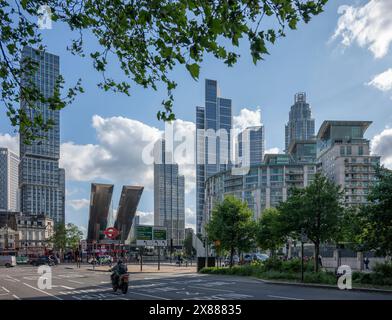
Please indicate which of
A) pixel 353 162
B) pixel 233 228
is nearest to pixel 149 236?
pixel 233 228

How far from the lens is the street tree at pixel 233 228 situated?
3903cm

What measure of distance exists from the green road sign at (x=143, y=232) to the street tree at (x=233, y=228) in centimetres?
1694

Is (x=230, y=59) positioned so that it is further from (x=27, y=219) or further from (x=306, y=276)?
(x=27, y=219)

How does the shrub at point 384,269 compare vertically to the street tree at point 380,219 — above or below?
A: below

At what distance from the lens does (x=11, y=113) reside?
10188 mm

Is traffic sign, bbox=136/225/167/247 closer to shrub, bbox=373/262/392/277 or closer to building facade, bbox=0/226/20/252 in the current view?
shrub, bbox=373/262/392/277

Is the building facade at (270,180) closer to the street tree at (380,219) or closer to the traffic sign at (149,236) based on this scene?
the traffic sign at (149,236)

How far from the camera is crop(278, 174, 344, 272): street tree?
1119 inches

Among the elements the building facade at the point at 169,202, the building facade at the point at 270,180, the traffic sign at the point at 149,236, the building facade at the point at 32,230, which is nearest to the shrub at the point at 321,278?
the traffic sign at the point at 149,236

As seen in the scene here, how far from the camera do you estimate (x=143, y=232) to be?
55125 millimetres

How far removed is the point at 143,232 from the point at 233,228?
62.5 feet

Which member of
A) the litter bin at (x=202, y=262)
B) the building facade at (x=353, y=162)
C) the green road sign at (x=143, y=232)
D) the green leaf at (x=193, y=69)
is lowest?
the litter bin at (x=202, y=262)

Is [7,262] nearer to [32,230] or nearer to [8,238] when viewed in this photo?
[8,238]

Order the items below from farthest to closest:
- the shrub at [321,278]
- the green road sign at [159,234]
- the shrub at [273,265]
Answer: the green road sign at [159,234], the shrub at [273,265], the shrub at [321,278]
